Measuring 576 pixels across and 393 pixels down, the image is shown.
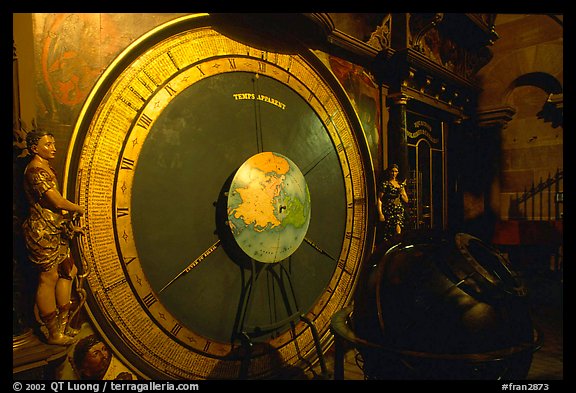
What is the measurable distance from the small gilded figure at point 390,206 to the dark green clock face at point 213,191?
3.12 feet

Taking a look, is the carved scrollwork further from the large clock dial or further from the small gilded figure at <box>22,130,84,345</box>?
the small gilded figure at <box>22,130,84,345</box>

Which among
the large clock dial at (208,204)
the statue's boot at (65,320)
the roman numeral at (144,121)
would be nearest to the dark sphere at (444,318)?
the large clock dial at (208,204)

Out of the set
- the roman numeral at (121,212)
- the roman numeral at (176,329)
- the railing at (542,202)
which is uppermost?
the roman numeral at (121,212)

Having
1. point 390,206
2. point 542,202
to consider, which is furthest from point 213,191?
point 542,202

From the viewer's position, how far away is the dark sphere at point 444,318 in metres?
1.76

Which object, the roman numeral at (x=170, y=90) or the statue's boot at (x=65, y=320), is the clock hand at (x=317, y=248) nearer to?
the roman numeral at (x=170, y=90)

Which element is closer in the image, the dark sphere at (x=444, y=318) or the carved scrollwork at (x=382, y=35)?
the dark sphere at (x=444, y=318)

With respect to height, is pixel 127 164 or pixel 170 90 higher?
pixel 170 90

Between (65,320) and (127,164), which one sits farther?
(127,164)

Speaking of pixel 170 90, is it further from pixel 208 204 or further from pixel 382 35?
pixel 382 35

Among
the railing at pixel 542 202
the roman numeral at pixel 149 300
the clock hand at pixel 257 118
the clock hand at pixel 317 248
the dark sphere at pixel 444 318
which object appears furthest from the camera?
the railing at pixel 542 202

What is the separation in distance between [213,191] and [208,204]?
111 mm

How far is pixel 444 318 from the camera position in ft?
5.84

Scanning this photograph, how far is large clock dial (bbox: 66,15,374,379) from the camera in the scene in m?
2.42
